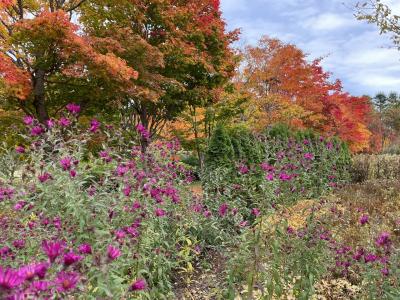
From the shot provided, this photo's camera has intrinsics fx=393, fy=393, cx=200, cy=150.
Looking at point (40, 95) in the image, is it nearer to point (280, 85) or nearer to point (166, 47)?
point (166, 47)

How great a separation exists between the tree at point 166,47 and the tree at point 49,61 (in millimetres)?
1009

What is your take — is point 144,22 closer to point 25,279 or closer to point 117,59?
point 117,59

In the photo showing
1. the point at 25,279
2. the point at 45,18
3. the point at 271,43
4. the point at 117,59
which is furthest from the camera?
the point at 271,43

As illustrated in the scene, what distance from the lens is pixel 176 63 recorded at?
14.9 m

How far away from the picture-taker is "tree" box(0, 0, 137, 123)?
1023 centimetres

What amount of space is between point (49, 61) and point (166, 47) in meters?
4.44

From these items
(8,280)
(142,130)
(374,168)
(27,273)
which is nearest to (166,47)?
(374,168)

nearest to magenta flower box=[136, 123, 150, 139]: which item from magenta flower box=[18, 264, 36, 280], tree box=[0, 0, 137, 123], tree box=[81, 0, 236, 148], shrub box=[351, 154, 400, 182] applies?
magenta flower box=[18, 264, 36, 280]

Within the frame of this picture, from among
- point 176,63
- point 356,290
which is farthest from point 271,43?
point 356,290

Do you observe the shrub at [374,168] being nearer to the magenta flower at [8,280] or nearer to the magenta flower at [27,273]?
the magenta flower at [27,273]

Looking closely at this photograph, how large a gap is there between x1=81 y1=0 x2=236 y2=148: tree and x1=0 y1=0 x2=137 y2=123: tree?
1009 mm

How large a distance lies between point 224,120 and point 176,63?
4.24 m

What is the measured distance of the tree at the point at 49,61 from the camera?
10.2m

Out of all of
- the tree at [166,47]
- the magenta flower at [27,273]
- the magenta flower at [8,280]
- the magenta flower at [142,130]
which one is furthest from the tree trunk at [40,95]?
the magenta flower at [8,280]
